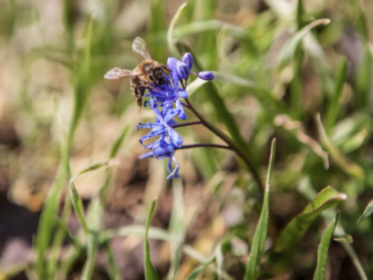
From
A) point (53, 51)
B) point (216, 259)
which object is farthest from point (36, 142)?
point (216, 259)

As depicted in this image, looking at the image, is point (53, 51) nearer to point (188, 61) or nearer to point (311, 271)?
point (188, 61)

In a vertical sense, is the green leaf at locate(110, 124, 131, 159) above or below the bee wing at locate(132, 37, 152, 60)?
below

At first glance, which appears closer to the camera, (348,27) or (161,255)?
(161,255)

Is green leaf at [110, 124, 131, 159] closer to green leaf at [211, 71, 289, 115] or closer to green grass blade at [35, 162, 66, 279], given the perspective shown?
green grass blade at [35, 162, 66, 279]

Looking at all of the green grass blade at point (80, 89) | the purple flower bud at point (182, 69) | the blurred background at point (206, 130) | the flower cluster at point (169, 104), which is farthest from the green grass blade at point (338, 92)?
the green grass blade at point (80, 89)

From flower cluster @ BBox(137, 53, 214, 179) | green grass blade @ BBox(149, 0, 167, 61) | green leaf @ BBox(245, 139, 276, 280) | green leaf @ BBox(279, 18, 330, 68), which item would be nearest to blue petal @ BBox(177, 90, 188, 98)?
flower cluster @ BBox(137, 53, 214, 179)

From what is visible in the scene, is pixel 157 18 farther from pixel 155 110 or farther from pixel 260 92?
pixel 155 110

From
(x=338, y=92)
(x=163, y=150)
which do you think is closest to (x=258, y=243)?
(x=163, y=150)
